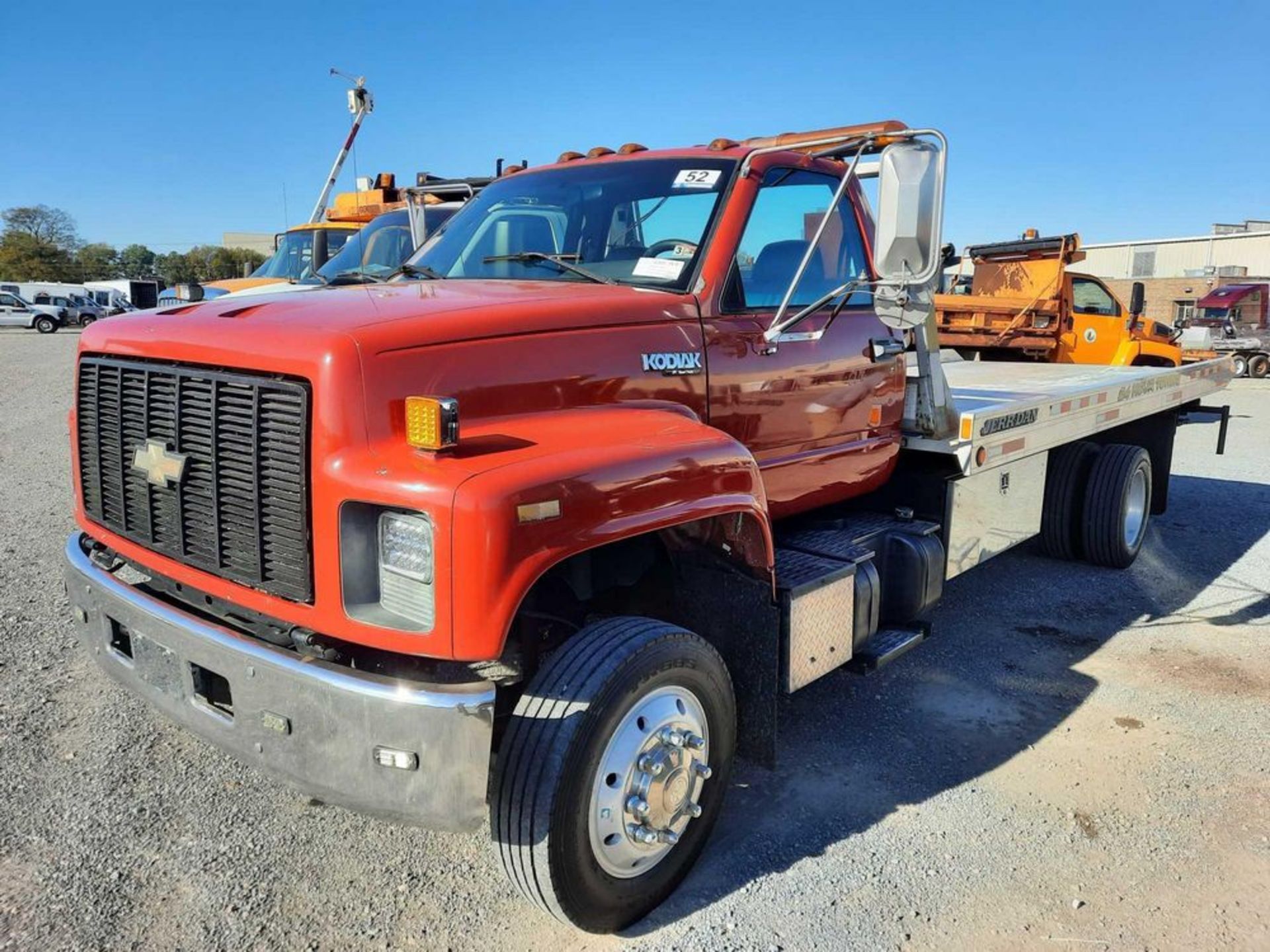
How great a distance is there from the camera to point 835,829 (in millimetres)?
3287

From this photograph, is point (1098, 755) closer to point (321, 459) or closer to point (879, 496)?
point (879, 496)

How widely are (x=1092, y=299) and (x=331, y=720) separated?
14.8m

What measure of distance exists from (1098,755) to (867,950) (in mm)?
1726

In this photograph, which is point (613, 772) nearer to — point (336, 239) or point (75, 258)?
point (336, 239)

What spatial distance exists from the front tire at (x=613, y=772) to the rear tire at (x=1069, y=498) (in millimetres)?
4177

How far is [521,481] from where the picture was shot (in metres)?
2.30

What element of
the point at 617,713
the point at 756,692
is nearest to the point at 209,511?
A: the point at 617,713

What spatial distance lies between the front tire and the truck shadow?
212 mm

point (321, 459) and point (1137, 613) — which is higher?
point (321, 459)

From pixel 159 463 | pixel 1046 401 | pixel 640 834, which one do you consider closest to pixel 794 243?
pixel 1046 401

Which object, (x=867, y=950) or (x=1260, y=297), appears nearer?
(x=867, y=950)

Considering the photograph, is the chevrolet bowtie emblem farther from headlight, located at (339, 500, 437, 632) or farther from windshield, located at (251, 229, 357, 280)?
windshield, located at (251, 229, 357, 280)

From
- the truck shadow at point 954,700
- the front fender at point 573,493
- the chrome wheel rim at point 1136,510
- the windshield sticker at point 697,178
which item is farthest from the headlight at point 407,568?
the chrome wheel rim at point 1136,510

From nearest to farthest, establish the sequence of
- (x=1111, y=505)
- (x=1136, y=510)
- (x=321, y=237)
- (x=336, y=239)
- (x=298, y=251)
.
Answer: (x=1111, y=505) → (x=1136, y=510) → (x=321, y=237) → (x=336, y=239) → (x=298, y=251)
